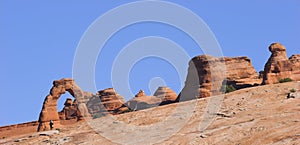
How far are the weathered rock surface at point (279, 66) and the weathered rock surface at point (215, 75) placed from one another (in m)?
2.63

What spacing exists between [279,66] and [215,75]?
21.1 ft

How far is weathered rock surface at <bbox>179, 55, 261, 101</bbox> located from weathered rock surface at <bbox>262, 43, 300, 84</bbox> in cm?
263

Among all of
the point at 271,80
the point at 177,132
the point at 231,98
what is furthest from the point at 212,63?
the point at 177,132

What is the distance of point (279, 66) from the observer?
53.7 m

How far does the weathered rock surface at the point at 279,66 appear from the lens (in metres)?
52.5

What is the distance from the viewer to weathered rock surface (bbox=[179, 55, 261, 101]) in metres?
54.3

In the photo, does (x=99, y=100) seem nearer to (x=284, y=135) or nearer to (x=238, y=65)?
(x=238, y=65)

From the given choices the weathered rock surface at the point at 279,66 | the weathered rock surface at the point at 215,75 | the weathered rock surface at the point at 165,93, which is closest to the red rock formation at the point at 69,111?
the weathered rock surface at the point at 165,93

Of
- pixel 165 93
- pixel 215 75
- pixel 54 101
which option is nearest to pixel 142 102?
pixel 165 93

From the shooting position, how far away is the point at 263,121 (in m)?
29.5

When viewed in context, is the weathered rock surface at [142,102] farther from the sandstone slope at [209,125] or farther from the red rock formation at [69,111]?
the sandstone slope at [209,125]

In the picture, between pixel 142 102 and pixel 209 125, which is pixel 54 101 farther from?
pixel 209 125

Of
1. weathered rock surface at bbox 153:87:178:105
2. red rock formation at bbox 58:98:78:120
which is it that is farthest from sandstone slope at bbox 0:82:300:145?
red rock formation at bbox 58:98:78:120

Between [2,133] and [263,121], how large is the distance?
49870 millimetres
